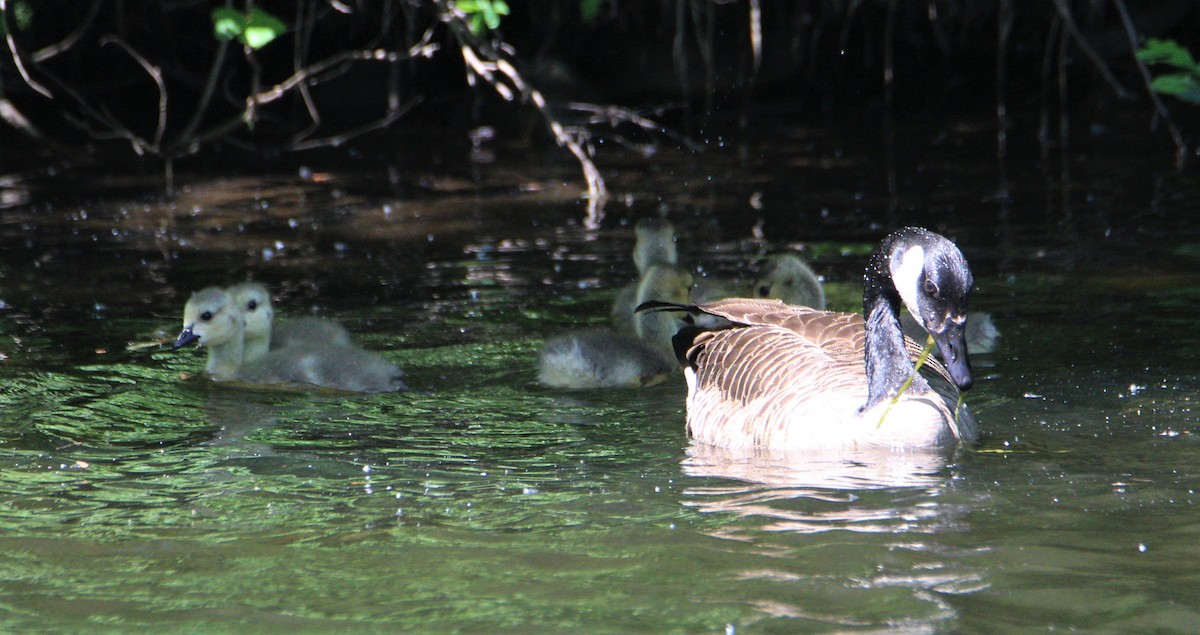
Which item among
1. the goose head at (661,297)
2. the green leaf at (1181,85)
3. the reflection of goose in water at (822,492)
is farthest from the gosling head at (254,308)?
the green leaf at (1181,85)

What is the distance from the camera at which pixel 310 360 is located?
24.9 feet

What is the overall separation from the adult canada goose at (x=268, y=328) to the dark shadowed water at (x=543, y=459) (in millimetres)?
359

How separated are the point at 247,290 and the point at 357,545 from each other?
3.42 metres

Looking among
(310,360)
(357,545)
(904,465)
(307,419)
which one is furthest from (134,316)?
(904,465)

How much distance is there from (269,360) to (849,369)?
3097 millimetres

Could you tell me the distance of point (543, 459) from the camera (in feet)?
20.2

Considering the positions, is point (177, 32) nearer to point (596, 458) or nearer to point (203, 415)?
point (203, 415)

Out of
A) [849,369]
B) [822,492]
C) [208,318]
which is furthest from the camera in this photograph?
[208,318]

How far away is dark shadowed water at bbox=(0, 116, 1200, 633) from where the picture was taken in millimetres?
4582

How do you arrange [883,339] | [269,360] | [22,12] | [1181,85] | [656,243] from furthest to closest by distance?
1. [22,12]
2. [656,243]
3. [1181,85]
4. [269,360]
5. [883,339]

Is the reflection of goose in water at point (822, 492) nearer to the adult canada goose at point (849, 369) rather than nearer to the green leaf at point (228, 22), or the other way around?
the adult canada goose at point (849, 369)

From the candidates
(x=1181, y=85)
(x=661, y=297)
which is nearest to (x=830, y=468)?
(x=661, y=297)

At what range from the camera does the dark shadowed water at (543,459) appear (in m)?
4.58

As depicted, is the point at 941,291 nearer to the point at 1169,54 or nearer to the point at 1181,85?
the point at 1181,85
